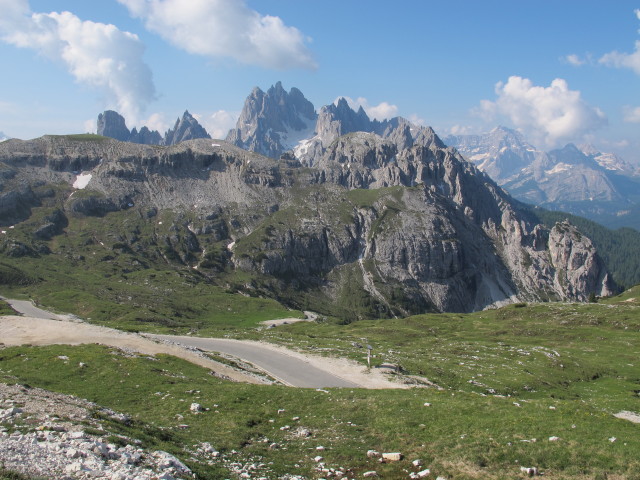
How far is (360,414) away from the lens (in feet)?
100

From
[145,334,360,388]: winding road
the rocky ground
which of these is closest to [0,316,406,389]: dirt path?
[145,334,360,388]: winding road

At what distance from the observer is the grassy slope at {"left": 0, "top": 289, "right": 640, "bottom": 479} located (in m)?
21.8

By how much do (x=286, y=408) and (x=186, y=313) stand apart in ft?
579

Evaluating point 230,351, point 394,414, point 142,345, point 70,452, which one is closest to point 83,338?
point 142,345

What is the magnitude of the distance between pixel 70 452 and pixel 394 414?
20323mm

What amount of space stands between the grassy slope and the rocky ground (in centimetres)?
221

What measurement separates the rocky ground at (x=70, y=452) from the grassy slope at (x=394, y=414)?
7.25ft

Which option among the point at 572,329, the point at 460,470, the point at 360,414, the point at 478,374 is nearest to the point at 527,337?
the point at 572,329

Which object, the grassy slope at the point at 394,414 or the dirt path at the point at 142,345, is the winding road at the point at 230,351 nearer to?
the dirt path at the point at 142,345

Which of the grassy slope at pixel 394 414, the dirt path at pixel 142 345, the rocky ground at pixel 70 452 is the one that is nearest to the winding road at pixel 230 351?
the dirt path at pixel 142 345

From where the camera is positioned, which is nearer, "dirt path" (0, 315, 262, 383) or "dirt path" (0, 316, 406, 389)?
"dirt path" (0, 316, 406, 389)

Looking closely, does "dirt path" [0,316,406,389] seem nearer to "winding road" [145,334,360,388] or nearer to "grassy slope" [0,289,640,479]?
"winding road" [145,334,360,388]

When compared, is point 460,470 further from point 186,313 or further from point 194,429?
point 186,313

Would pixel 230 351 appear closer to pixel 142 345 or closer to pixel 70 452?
pixel 142 345
